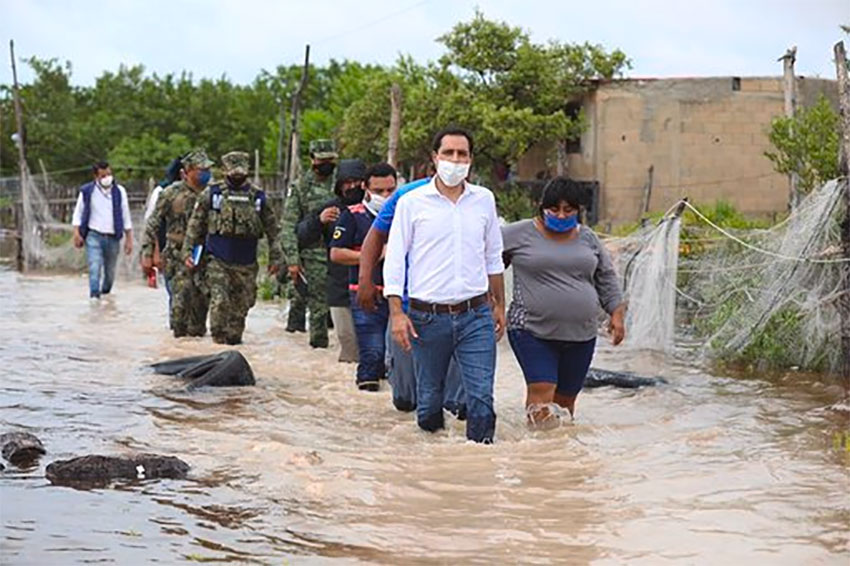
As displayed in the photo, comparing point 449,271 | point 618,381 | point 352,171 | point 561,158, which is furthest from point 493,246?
point 561,158

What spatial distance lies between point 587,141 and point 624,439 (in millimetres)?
23544

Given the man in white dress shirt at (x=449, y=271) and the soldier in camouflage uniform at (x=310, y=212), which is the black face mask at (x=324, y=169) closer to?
A: the soldier in camouflage uniform at (x=310, y=212)

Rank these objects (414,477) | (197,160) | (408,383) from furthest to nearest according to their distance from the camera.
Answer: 1. (197,160)
2. (408,383)
3. (414,477)

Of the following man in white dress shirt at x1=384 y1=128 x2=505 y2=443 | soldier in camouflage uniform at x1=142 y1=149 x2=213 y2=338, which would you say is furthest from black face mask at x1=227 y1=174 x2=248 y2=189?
man in white dress shirt at x1=384 y1=128 x2=505 y2=443

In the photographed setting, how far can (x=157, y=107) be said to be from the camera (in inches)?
2082

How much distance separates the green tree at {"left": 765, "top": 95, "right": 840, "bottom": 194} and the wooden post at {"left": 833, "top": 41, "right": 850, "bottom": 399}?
288 centimetres

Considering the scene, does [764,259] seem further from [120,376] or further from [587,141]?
[587,141]

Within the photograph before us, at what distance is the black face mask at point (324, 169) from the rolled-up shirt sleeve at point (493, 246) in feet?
13.7

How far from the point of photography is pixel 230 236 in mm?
11734

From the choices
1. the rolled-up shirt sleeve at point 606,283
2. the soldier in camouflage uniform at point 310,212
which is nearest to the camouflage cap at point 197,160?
the soldier in camouflage uniform at point 310,212

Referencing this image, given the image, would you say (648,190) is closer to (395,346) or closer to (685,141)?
(685,141)

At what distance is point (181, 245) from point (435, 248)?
606cm

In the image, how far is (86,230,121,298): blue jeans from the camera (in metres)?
16.8

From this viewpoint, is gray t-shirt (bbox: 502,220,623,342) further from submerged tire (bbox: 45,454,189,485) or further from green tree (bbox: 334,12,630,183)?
green tree (bbox: 334,12,630,183)
